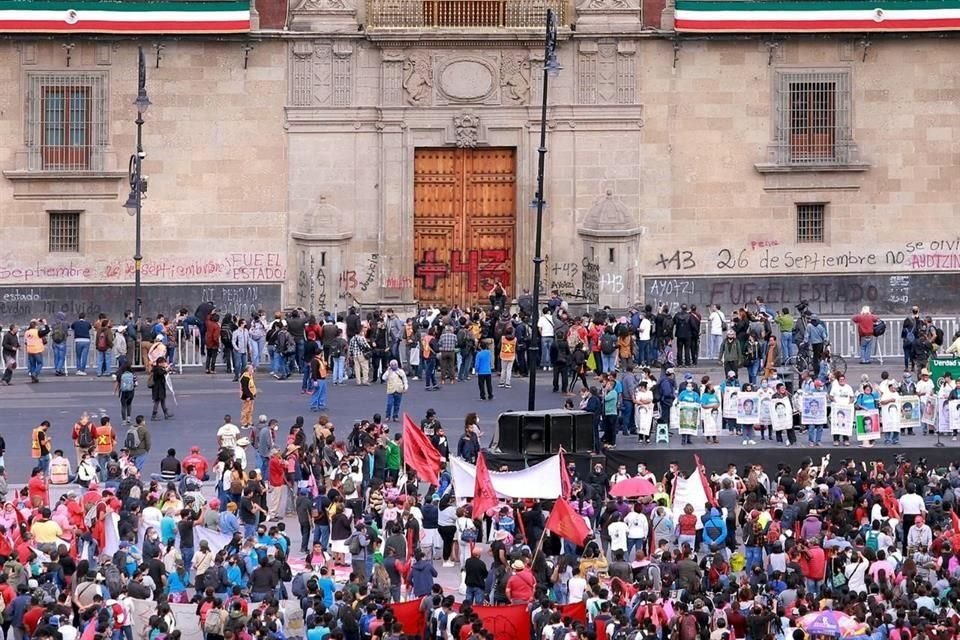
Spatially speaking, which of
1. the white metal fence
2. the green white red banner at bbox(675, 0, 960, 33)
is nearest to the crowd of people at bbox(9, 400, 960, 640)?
the white metal fence

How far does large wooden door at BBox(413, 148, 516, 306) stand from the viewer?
212 ft

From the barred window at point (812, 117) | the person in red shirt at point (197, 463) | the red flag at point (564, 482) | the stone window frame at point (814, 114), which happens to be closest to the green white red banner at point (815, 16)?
the stone window frame at point (814, 114)

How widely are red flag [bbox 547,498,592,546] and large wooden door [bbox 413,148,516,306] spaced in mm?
22401

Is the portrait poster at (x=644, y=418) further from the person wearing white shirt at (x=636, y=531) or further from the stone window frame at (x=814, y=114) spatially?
the stone window frame at (x=814, y=114)

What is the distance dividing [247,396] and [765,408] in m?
9.89

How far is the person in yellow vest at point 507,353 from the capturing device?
5659 centimetres

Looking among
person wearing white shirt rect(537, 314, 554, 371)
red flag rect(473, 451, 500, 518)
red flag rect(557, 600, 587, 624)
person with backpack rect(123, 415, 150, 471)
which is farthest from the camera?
person wearing white shirt rect(537, 314, 554, 371)

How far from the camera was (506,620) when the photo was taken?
124 feet

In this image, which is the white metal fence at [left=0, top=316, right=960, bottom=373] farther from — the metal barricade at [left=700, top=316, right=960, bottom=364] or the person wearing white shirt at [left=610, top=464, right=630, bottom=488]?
the person wearing white shirt at [left=610, top=464, right=630, bottom=488]

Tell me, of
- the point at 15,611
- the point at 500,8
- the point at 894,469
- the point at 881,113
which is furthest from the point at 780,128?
the point at 15,611

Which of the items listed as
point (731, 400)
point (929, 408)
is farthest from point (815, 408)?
point (929, 408)

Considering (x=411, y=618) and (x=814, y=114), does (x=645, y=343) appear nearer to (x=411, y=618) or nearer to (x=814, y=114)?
(x=814, y=114)

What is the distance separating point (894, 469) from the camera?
1866 inches

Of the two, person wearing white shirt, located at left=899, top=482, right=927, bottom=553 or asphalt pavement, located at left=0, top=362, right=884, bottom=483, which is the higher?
asphalt pavement, located at left=0, top=362, right=884, bottom=483
